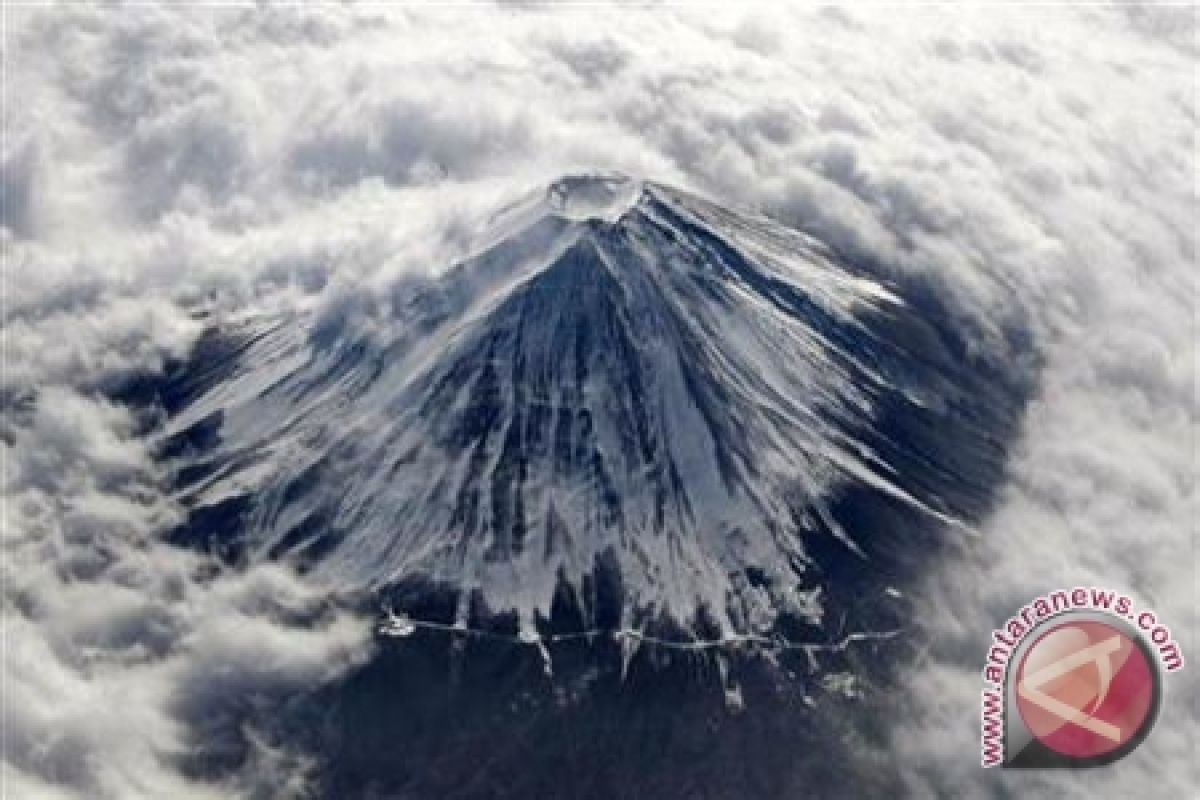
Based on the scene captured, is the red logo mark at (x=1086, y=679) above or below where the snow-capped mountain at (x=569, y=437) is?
above

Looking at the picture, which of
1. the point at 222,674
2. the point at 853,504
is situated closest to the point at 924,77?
the point at 853,504

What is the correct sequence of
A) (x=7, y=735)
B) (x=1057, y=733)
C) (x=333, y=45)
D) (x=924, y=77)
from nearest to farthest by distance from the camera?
(x=1057, y=733) → (x=7, y=735) → (x=333, y=45) → (x=924, y=77)

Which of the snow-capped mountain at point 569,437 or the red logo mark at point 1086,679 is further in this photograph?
the snow-capped mountain at point 569,437

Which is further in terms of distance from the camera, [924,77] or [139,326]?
[924,77]

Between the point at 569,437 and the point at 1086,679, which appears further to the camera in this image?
the point at 569,437

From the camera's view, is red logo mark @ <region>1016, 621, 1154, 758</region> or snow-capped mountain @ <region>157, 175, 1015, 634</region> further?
snow-capped mountain @ <region>157, 175, 1015, 634</region>

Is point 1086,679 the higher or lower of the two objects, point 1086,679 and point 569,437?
the higher

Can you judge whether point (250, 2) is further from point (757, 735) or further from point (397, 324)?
point (757, 735)

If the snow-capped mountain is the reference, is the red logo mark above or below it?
above
